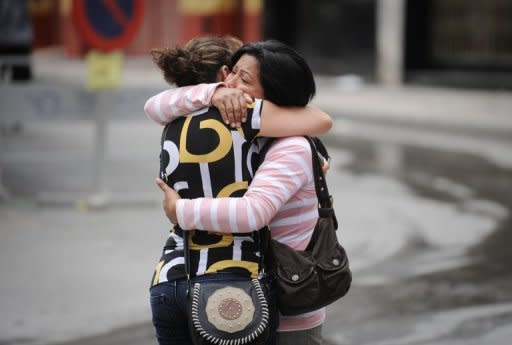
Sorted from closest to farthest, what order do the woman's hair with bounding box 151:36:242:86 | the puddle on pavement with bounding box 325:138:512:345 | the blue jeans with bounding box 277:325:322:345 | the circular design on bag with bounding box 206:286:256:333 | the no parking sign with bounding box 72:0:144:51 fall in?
the circular design on bag with bounding box 206:286:256:333, the woman's hair with bounding box 151:36:242:86, the blue jeans with bounding box 277:325:322:345, the puddle on pavement with bounding box 325:138:512:345, the no parking sign with bounding box 72:0:144:51

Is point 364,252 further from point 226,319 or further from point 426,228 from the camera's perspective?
point 226,319

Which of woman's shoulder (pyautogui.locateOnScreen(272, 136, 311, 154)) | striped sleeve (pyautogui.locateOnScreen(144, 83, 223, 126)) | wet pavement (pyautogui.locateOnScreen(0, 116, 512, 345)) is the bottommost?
wet pavement (pyautogui.locateOnScreen(0, 116, 512, 345))

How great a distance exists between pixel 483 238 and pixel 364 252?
1.14 m

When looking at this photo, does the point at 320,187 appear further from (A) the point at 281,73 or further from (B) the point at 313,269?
(A) the point at 281,73

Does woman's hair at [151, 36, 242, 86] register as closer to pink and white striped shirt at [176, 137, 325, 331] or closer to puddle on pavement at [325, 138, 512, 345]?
pink and white striped shirt at [176, 137, 325, 331]

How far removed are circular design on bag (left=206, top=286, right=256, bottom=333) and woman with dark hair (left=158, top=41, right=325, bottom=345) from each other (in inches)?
7.3

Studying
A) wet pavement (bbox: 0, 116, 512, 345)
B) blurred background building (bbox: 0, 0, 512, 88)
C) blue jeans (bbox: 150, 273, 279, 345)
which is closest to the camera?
blue jeans (bbox: 150, 273, 279, 345)

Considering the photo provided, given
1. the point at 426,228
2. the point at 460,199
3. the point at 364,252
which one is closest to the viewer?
the point at 364,252

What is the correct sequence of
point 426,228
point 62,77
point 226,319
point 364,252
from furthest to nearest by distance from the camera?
point 62,77
point 426,228
point 364,252
point 226,319

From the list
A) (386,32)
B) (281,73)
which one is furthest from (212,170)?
(386,32)

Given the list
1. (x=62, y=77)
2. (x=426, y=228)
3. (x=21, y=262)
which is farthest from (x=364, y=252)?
(x=62, y=77)

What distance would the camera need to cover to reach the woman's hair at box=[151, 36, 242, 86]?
326 cm

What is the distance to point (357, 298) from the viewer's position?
675 cm

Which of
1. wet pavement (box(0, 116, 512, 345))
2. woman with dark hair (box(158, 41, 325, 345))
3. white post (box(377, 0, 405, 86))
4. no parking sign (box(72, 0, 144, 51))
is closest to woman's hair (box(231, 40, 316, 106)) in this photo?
woman with dark hair (box(158, 41, 325, 345))
